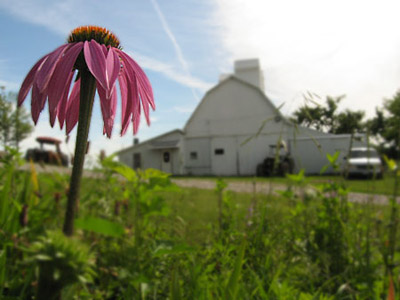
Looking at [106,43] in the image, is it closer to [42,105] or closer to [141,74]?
[141,74]

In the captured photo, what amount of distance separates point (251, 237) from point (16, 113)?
116 centimetres

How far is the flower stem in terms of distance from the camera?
19.4 inches

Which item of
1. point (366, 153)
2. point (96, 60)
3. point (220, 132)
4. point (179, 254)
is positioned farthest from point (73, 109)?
point (220, 132)

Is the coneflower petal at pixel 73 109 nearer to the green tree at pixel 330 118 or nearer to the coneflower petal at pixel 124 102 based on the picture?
the coneflower petal at pixel 124 102

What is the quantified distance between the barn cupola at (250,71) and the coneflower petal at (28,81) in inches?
870

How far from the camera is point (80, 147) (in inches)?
19.3

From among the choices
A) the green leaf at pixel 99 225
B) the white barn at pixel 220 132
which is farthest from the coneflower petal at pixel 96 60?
the white barn at pixel 220 132

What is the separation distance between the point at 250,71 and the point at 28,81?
2292cm

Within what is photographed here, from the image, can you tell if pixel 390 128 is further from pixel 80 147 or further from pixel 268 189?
pixel 268 189

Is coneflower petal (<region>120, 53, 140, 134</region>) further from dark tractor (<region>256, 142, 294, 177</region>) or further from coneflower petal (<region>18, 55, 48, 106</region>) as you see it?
dark tractor (<region>256, 142, 294, 177</region>)

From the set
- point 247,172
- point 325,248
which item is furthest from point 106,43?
point 247,172

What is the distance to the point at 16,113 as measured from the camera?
130 centimetres

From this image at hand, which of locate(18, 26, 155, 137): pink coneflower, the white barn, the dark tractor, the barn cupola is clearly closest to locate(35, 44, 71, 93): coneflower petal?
locate(18, 26, 155, 137): pink coneflower

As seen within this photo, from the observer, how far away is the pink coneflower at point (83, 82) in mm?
509
